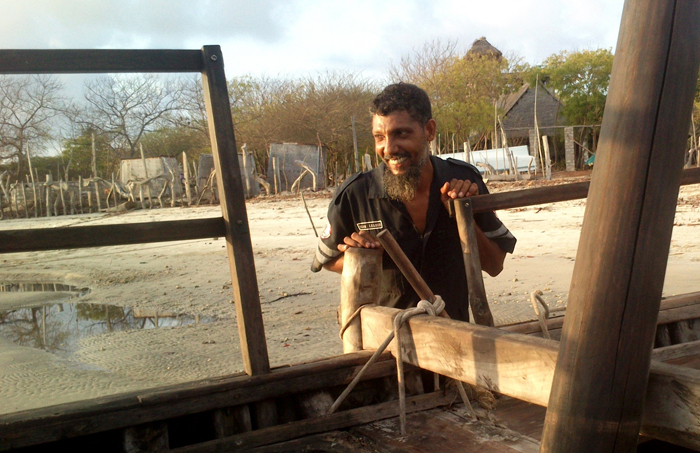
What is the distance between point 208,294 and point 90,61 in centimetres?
568

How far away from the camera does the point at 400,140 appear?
279 cm

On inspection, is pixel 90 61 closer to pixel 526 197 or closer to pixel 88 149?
pixel 526 197

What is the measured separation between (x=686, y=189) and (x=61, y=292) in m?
13.6

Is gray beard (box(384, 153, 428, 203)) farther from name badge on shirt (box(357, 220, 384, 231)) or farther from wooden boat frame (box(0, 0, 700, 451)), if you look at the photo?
wooden boat frame (box(0, 0, 700, 451))

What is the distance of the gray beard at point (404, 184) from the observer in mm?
2746

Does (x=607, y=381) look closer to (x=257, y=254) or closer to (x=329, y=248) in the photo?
(x=329, y=248)

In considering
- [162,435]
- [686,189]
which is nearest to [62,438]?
[162,435]

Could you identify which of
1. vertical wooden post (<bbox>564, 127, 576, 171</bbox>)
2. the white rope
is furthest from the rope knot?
vertical wooden post (<bbox>564, 127, 576, 171</bbox>)

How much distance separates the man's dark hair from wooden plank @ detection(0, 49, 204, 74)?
1.02m

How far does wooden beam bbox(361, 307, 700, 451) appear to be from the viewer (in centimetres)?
122

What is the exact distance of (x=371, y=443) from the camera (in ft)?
6.23

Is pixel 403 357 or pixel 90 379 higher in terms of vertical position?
pixel 403 357

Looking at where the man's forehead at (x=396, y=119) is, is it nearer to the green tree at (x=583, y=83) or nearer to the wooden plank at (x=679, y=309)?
the wooden plank at (x=679, y=309)

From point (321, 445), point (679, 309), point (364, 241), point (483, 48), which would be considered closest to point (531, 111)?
point (483, 48)
